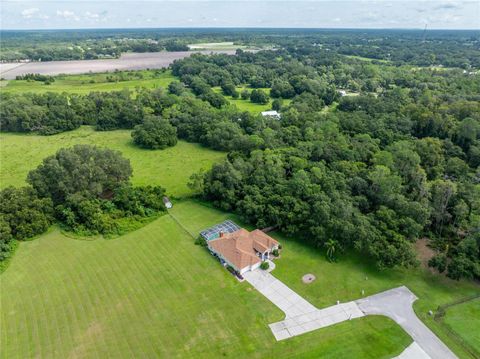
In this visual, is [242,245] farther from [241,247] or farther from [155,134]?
[155,134]

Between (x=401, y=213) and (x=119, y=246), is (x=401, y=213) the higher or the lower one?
the higher one

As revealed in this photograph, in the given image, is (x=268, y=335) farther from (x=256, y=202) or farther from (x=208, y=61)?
(x=208, y=61)

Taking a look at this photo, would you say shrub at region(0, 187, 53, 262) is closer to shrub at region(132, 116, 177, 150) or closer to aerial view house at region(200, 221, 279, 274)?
aerial view house at region(200, 221, 279, 274)

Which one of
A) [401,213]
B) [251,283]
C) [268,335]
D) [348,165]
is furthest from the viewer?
[348,165]

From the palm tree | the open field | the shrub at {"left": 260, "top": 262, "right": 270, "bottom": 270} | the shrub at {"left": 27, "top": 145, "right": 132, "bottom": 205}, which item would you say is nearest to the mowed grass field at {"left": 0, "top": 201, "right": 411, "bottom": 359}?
the shrub at {"left": 260, "top": 262, "right": 270, "bottom": 270}

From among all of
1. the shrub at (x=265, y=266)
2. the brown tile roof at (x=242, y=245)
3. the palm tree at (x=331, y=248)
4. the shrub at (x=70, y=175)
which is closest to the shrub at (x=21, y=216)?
the shrub at (x=70, y=175)

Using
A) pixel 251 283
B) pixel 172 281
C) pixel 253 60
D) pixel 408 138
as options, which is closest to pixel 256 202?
pixel 251 283
